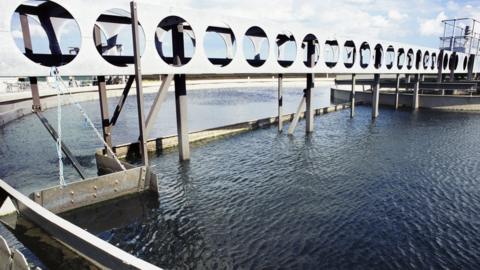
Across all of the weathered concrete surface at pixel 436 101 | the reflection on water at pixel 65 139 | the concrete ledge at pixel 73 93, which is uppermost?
the concrete ledge at pixel 73 93

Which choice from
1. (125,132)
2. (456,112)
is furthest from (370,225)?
(456,112)

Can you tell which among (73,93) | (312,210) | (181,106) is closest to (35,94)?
(181,106)

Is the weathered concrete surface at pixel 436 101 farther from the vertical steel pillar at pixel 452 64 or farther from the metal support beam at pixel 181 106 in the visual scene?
the metal support beam at pixel 181 106

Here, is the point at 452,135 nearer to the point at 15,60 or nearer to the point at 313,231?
the point at 313,231

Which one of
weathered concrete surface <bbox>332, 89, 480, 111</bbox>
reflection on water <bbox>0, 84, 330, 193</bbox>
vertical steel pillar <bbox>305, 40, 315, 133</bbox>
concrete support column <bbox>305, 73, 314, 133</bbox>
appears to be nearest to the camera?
reflection on water <bbox>0, 84, 330, 193</bbox>

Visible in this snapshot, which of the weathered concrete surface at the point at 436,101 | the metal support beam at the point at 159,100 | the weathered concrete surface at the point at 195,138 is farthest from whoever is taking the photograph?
the weathered concrete surface at the point at 436,101

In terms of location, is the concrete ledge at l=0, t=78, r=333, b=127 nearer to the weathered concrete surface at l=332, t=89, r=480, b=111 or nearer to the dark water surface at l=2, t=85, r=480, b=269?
the dark water surface at l=2, t=85, r=480, b=269

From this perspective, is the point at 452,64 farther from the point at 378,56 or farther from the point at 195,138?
the point at 195,138

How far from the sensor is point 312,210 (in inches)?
499

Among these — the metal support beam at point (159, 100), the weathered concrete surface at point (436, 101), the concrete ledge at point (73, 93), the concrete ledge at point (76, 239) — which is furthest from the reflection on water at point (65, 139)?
the weathered concrete surface at point (436, 101)

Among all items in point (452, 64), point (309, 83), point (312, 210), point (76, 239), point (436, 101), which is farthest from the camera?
point (452, 64)

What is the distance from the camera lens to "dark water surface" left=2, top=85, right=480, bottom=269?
9.53 metres

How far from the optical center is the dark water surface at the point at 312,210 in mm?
9531

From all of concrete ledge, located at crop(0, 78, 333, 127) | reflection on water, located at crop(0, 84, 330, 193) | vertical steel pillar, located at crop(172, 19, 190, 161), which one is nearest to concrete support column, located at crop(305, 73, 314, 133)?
reflection on water, located at crop(0, 84, 330, 193)
